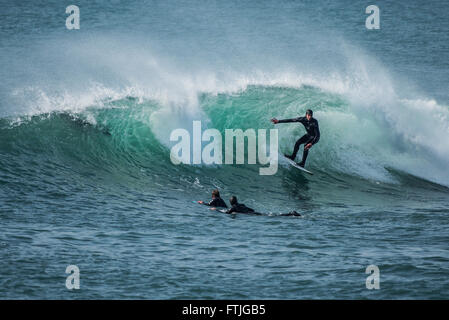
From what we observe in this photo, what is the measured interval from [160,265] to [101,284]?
3.86 ft

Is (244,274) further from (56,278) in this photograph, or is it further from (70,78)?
(70,78)

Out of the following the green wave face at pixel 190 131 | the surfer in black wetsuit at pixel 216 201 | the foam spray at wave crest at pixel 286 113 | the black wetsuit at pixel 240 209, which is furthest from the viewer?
the foam spray at wave crest at pixel 286 113

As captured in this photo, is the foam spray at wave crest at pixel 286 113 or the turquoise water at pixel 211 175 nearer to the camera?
the turquoise water at pixel 211 175

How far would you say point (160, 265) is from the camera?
454 inches

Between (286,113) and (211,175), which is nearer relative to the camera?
(211,175)

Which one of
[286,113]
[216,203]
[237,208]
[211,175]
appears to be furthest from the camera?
[286,113]

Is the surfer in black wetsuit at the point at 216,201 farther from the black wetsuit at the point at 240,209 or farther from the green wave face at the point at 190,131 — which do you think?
the green wave face at the point at 190,131

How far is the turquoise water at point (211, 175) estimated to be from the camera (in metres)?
11.2

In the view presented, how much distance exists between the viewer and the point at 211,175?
18719 millimetres

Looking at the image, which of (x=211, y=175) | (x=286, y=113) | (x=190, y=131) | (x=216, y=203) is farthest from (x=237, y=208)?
(x=286, y=113)

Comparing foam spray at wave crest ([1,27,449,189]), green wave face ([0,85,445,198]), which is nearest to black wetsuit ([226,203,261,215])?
green wave face ([0,85,445,198])

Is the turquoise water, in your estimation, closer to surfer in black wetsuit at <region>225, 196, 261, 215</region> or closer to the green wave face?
the green wave face

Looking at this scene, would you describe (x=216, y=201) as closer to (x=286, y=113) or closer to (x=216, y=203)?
(x=216, y=203)

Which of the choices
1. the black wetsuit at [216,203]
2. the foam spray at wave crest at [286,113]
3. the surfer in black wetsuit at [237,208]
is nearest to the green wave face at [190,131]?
the foam spray at wave crest at [286,113]
